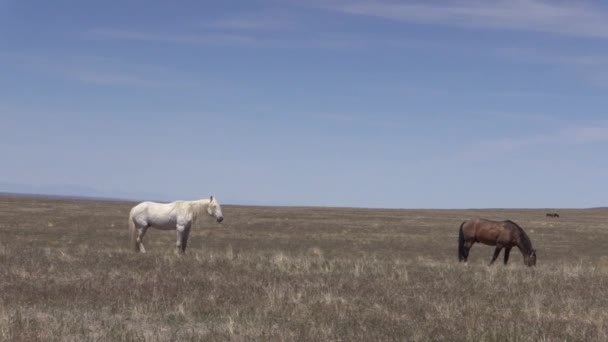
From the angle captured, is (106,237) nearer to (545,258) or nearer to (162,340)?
(545,258)

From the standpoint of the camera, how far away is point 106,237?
32938 mm

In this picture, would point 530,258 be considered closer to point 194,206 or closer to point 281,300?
point 194,206

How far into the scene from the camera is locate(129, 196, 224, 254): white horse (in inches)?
876

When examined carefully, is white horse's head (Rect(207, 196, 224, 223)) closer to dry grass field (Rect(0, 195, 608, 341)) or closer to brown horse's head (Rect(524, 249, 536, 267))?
dry grass field (Rect(0, 195, 608, 341))

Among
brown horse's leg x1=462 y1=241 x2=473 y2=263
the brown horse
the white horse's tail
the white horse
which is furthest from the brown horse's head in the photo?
the white horse's tail

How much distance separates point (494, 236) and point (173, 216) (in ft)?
34.9

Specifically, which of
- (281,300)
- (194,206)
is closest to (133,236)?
(194,206)

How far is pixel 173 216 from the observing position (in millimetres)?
22656

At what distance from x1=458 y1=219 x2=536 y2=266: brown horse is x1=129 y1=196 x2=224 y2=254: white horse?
8152 millimetres

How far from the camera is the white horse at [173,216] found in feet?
73.0

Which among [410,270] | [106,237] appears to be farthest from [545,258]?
[106,237]

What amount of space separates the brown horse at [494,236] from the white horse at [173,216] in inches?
321

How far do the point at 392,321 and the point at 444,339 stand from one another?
1.24 meters

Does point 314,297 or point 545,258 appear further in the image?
point 545,258
